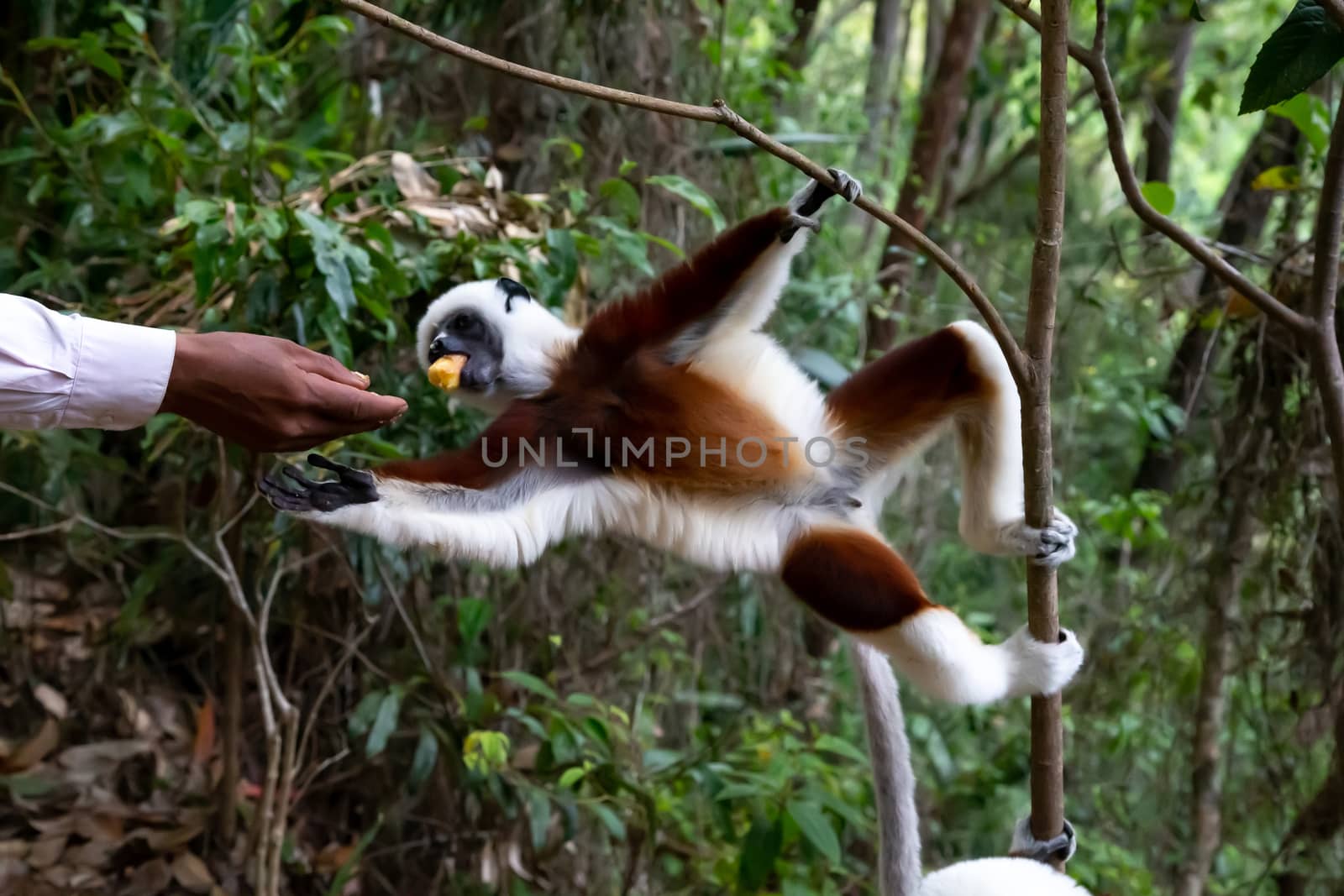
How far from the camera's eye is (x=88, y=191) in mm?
3602

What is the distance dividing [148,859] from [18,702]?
3.25 feet

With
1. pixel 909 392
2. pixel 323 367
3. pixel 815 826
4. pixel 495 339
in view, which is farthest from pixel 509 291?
pixel 815 826

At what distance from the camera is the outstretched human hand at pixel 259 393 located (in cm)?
178

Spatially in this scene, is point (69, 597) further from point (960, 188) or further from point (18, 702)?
point (960, 188)

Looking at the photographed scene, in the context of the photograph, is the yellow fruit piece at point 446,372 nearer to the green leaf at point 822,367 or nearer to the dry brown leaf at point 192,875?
the green leaf at point 822,367

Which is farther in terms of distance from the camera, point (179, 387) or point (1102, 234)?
point (1102, 234)

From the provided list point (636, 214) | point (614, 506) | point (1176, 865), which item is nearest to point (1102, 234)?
point (1176, 865)

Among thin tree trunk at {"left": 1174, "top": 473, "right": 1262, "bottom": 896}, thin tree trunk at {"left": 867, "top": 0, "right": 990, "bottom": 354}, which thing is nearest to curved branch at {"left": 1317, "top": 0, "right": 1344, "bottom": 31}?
thin tree trunk at {"left": 1174, "top": 473, "right": 1262, "bottom": 896}

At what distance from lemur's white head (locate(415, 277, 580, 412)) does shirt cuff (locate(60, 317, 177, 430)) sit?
1.36 m

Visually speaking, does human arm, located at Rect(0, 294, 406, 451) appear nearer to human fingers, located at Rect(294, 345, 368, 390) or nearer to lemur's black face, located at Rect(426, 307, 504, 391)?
human fingers, located at Rect(294, 345, 368, 390)

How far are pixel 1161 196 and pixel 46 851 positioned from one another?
4226mm

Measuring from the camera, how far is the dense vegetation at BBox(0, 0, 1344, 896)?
137 inches

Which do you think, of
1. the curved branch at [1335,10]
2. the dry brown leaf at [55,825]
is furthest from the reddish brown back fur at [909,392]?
the dry brown leaf at [55,825]

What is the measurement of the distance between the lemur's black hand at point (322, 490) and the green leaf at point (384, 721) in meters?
1.24
